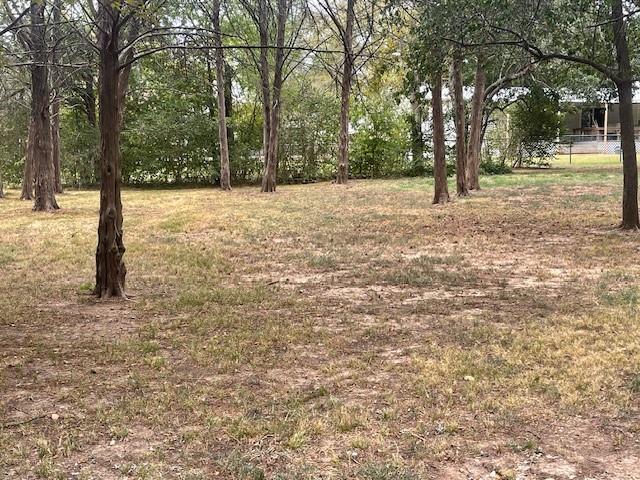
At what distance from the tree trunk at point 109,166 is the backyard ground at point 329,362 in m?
0.30

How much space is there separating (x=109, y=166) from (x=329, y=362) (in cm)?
294


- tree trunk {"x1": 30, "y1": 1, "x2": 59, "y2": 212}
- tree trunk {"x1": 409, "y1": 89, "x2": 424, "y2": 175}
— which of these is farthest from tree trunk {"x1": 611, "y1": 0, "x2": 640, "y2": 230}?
tree trunk {"x1": 409, "y1": 89, "x2": 424, "y2": 175}

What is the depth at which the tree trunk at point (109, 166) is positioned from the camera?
5.44 m

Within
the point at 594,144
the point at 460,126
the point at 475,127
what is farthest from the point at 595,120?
the point at 460,126

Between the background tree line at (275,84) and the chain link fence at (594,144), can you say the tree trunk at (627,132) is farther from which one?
the chain link fence at (594,144)

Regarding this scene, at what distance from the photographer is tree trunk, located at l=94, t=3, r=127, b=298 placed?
5.44 m

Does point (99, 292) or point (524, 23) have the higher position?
point (524, 23)

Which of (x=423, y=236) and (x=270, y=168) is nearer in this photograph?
(x=423, y=236)

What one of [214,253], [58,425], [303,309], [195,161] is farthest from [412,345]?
[195,161]

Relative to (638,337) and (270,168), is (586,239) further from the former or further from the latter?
(270,168)

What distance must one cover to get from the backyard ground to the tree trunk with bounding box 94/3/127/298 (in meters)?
0.30

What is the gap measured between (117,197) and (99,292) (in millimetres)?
950

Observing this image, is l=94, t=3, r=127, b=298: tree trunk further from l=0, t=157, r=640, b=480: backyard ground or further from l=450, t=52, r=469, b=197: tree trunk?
l=450, t=52, r=469, b=197: tree trunk

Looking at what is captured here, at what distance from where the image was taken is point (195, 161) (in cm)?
2648
